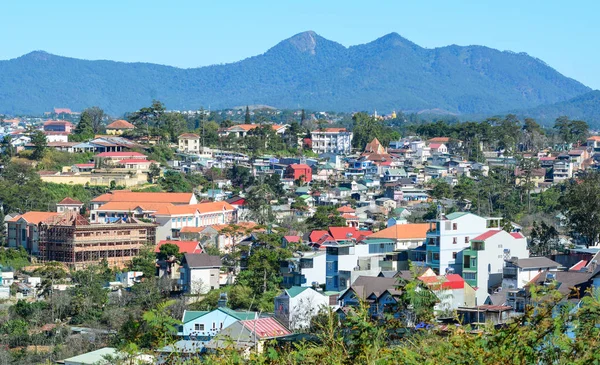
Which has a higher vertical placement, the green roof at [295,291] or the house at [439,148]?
the house at [439,148]

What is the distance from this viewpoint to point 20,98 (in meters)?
192

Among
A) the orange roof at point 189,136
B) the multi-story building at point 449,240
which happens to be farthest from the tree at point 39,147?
the multi-story building at point 449,240

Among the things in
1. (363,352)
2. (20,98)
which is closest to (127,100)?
(20,98)

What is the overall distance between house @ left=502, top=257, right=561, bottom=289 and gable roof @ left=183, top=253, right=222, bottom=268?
702 centimetres

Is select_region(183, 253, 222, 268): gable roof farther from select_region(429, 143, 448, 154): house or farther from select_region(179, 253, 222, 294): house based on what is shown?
select_region(429, 143, 448, 154): house

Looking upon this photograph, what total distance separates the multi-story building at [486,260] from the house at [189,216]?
12.0 meters

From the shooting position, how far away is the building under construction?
91.8 feet

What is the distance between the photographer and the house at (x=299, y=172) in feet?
140

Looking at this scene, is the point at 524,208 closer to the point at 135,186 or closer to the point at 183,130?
the point at 135,186

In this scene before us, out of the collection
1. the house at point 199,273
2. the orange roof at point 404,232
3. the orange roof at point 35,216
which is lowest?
the house at point 199,273

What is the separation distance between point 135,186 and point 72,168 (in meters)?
2.71

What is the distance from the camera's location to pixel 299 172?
141ft

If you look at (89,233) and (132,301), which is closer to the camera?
(132,301)

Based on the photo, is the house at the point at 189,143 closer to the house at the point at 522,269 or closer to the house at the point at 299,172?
the house at the point at 299,172
